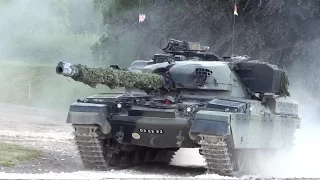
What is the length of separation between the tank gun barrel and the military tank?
0.02 metres

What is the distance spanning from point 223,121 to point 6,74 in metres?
29.3

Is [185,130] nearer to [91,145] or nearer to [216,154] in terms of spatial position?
[216,154]

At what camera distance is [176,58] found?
18047 mm

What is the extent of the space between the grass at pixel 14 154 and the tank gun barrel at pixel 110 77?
282 cm

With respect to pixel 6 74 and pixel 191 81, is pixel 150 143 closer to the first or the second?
pixel 191 81

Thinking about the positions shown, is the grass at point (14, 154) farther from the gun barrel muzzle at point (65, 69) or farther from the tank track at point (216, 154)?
the tank track at point (216, 154)

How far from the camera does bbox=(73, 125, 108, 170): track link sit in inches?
635

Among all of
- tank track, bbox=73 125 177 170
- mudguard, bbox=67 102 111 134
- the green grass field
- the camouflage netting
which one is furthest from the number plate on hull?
the green grass field

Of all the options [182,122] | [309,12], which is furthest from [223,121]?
[309,12]

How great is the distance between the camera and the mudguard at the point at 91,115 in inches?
627

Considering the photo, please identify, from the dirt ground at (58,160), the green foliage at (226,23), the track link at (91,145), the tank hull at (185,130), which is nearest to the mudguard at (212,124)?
the tank hull at (185,130)

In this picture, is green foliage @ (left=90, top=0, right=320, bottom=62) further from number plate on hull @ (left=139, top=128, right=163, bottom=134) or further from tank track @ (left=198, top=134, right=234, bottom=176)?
tank track @ (left=198, top=134, right=234, bottom=176)

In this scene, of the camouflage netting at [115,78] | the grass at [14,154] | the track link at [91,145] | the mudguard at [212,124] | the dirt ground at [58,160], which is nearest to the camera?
the camouflage netting at [115,78]

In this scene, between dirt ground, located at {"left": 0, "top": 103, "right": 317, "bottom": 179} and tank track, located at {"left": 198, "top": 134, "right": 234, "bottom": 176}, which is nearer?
dirt ground, located at {"left": 0, "top": 103, "right": 317, "bottom": 179}
